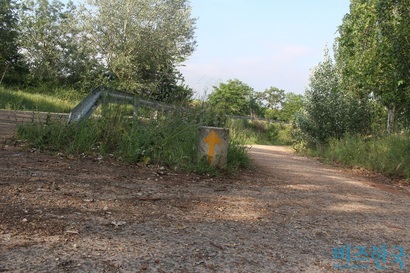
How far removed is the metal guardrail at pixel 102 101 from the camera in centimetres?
643

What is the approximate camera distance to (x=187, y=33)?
30078 millimetres

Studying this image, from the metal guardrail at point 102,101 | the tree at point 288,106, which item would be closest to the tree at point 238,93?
the tree at point 288,106

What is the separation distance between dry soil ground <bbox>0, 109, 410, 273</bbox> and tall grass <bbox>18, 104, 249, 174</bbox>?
264mm

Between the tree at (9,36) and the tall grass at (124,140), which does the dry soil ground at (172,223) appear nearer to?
the tall grass at (124,140)

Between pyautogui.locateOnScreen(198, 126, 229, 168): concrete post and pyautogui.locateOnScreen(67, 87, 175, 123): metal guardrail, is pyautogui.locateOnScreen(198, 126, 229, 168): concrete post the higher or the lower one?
the lower one

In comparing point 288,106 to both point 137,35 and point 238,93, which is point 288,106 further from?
point 137,35

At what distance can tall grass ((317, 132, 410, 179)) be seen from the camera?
8.80 metres

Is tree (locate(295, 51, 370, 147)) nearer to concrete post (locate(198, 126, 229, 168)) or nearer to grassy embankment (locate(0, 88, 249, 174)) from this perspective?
grassy embankment (locate(0, 88, 249, 174))

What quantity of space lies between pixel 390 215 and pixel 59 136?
4409 millimetres

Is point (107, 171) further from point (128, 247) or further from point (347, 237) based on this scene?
point (347, 237)
